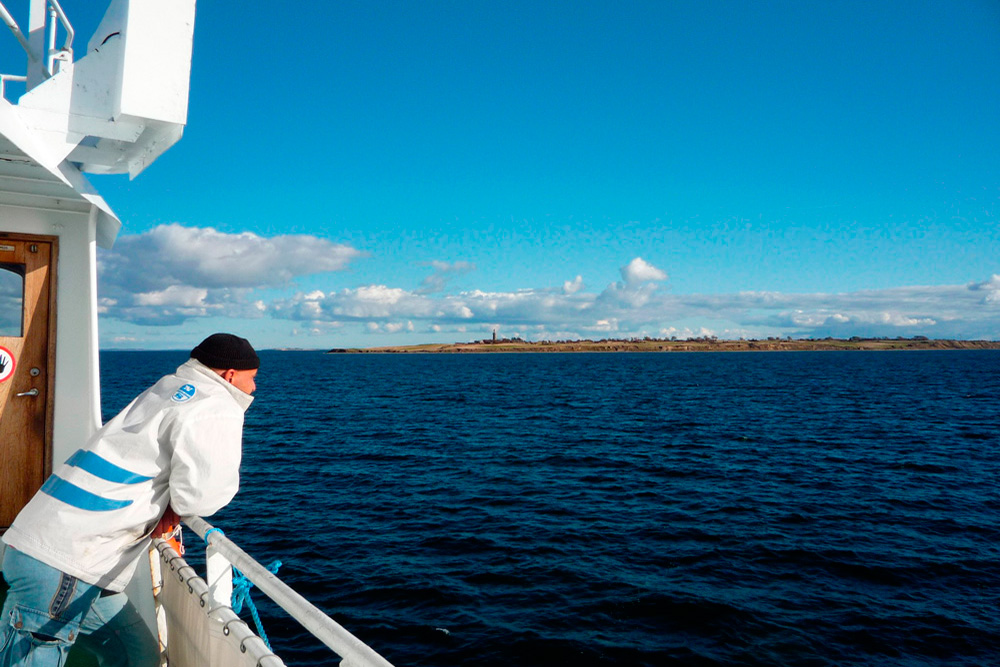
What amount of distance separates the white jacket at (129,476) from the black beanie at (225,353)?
220 mm

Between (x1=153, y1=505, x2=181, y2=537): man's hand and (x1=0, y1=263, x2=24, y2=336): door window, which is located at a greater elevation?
(x1=0, y1=263, x2=24, y2=336): door window

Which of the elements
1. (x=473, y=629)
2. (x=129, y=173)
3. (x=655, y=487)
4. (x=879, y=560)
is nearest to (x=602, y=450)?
(x=655, y=487)

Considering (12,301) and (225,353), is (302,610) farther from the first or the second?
(12,301)

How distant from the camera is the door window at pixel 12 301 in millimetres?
5480

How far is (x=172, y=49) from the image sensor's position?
14.9 ft

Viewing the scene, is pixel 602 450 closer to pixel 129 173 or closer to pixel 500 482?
pixel 500 482

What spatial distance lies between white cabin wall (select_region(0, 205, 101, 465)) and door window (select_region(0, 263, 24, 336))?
262 millimetres

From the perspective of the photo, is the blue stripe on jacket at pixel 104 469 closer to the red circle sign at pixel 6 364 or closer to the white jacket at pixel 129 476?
the white jacket at pixel 129 476

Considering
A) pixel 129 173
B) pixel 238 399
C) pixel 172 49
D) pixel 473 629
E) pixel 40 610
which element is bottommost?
pixel 473 629

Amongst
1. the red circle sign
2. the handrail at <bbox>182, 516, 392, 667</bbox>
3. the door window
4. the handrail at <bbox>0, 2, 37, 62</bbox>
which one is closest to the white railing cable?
the handrail at <bbox>182, 516, 392, 667</bbox>

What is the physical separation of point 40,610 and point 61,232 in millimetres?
4010

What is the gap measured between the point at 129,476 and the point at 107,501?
0.52ft

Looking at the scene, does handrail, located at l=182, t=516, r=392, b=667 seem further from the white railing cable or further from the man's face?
the man's face

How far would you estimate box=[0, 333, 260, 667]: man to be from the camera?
2869 mm
